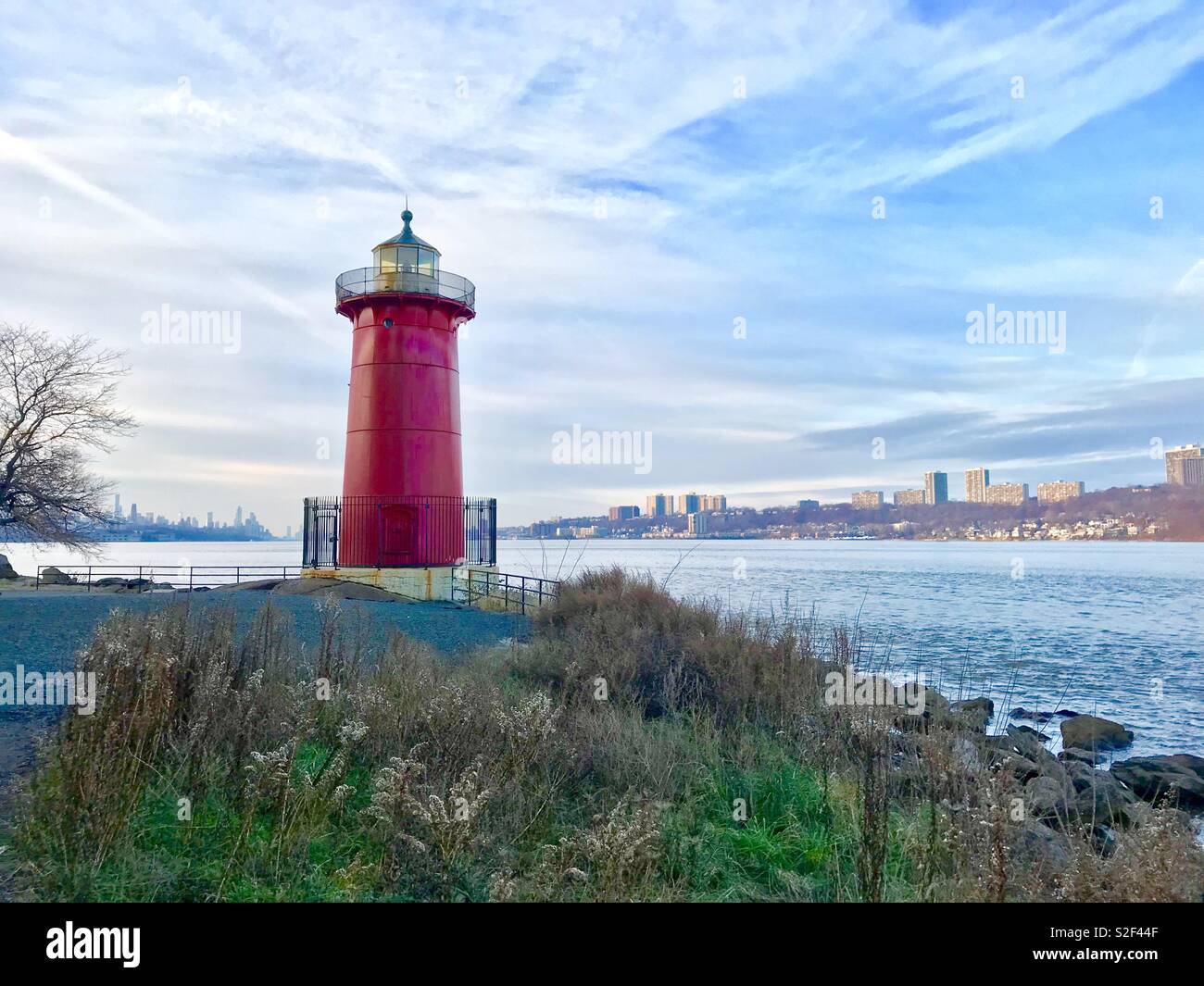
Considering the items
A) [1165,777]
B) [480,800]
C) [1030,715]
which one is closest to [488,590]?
[1030,715]

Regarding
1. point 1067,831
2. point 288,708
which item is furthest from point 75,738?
point 1067,831

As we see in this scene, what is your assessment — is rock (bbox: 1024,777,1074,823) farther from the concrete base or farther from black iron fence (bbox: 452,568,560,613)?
the concrete base

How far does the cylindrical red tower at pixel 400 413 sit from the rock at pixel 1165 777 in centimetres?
1541

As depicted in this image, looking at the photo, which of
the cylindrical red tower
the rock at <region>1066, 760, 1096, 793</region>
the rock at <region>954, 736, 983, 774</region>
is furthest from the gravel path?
the rock at <region>1066, 760, 1096, 793</region>

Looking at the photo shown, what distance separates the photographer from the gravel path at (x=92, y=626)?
23.6 ft

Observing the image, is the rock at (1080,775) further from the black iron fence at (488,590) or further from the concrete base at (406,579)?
the concrete base at (406,579)

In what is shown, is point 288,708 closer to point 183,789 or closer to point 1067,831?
point 183,789

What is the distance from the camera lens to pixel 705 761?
6.77 metres

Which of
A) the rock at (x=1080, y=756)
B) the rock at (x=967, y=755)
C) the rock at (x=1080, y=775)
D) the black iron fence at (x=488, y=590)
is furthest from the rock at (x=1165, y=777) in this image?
the black iron fence at (x=488, y=590)

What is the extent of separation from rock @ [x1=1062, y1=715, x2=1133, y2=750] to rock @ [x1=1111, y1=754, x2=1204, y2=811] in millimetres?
1040

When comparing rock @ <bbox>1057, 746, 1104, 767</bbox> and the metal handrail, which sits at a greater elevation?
the metal handrail

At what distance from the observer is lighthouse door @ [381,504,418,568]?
2061 cm

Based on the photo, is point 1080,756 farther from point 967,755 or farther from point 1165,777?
point 967,755
